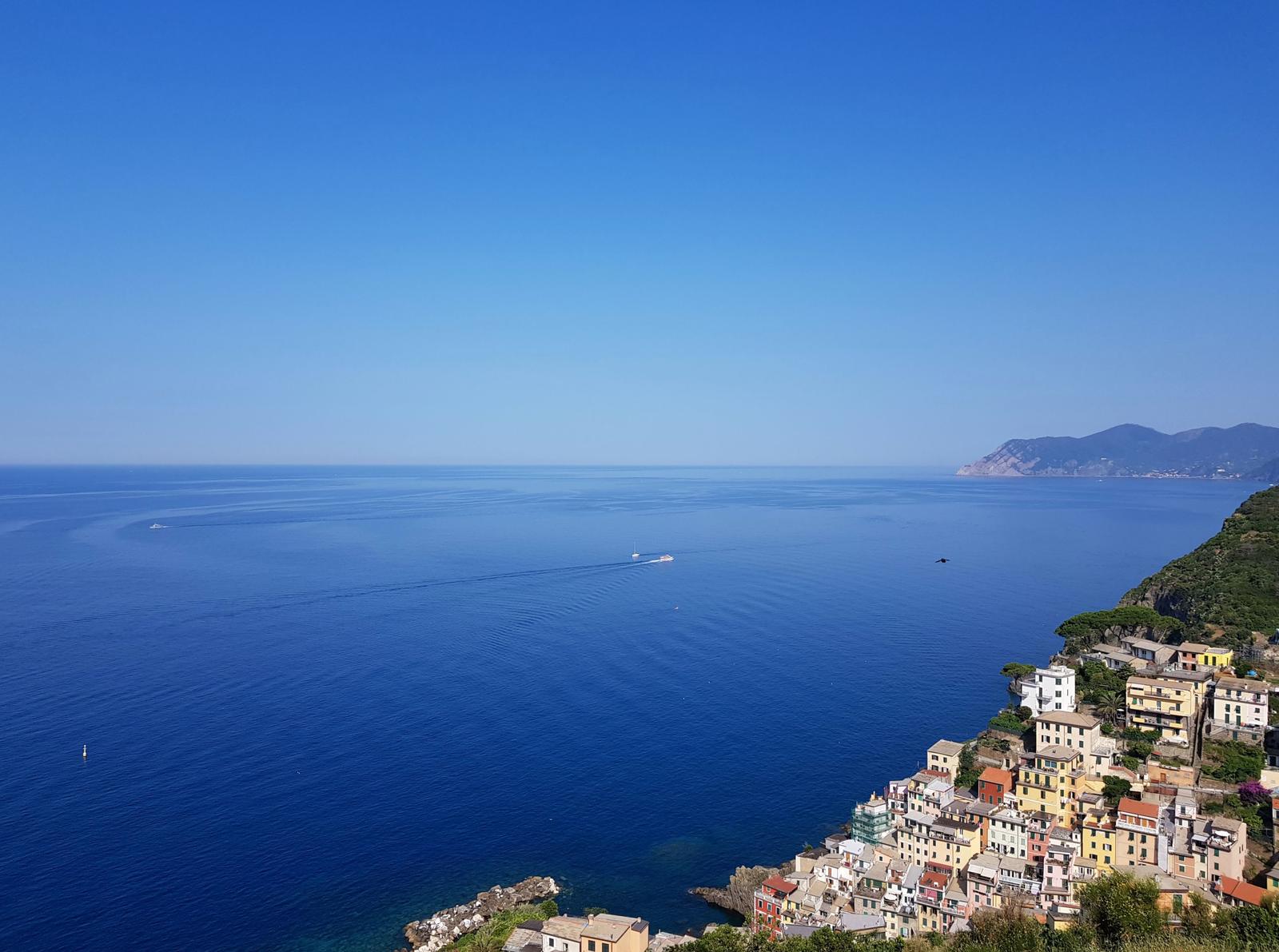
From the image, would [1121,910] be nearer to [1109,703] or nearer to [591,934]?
[591,934]

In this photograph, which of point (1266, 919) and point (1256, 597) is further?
point (1256, 597)

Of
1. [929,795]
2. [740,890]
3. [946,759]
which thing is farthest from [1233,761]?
[740,890]

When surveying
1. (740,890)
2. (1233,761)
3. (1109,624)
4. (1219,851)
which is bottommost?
(740,890)

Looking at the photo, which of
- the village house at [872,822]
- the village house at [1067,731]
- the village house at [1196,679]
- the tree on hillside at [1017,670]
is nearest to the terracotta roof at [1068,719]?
the village house at [1067,731]

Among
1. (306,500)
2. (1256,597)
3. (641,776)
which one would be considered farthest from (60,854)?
(306,500)

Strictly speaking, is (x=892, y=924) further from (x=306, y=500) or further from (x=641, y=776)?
(x=306, y=500)

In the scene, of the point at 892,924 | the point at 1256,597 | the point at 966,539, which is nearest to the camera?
the point at 892,924

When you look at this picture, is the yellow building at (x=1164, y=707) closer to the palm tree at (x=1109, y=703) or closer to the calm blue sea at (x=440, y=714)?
the palm tree at (x=1109, y=703)

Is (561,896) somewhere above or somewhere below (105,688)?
below
